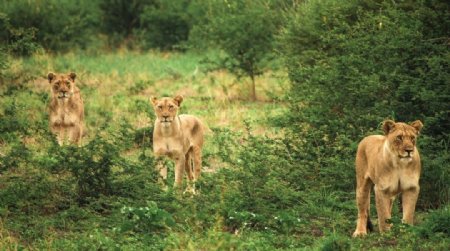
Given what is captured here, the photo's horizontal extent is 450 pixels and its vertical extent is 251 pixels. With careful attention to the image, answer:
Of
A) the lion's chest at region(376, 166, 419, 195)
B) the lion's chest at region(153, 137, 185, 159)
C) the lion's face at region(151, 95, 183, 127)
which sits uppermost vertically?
the lion's face at region(151, 95, 183, 127)

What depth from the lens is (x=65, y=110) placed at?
13.7 m

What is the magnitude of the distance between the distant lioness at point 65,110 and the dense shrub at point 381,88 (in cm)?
278

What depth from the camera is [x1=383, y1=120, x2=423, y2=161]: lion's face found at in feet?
28.1

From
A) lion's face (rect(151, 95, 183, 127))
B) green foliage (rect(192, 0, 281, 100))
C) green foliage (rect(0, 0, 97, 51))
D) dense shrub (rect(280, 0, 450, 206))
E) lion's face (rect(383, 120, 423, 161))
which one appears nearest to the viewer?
lion's face (rect(383, 120, 423, 161))

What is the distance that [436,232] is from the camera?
8.66 metres

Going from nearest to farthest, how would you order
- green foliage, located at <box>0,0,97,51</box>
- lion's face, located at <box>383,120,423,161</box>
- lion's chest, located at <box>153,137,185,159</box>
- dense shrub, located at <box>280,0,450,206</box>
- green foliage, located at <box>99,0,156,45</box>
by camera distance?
lion's face, located at <box>383,120,423,161</box> → dense shrub, located at <box>280,0,450,206</box> → lion's chest, located at <box>153,137,185,159</box> → green foliage, located at <box>0,0,97,51</box> → green foliage, located at <box>99,0,156,45</box>

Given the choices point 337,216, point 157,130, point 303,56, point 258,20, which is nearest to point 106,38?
point 258,20

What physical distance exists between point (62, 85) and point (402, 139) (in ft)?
20.6

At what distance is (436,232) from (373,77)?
10.4ft

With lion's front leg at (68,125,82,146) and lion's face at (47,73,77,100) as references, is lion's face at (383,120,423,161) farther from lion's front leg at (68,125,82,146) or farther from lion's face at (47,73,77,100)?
lion's face at (47,73,77,100)

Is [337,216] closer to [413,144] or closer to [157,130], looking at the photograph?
[413,144]

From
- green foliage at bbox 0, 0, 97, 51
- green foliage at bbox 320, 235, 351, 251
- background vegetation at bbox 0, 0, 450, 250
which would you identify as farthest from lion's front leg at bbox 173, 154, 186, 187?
green foliage at bbox 0, 0, 97, 51

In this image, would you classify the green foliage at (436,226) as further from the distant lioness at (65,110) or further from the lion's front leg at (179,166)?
the distant lioness at (65,110)

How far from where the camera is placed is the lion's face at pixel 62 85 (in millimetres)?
13773
